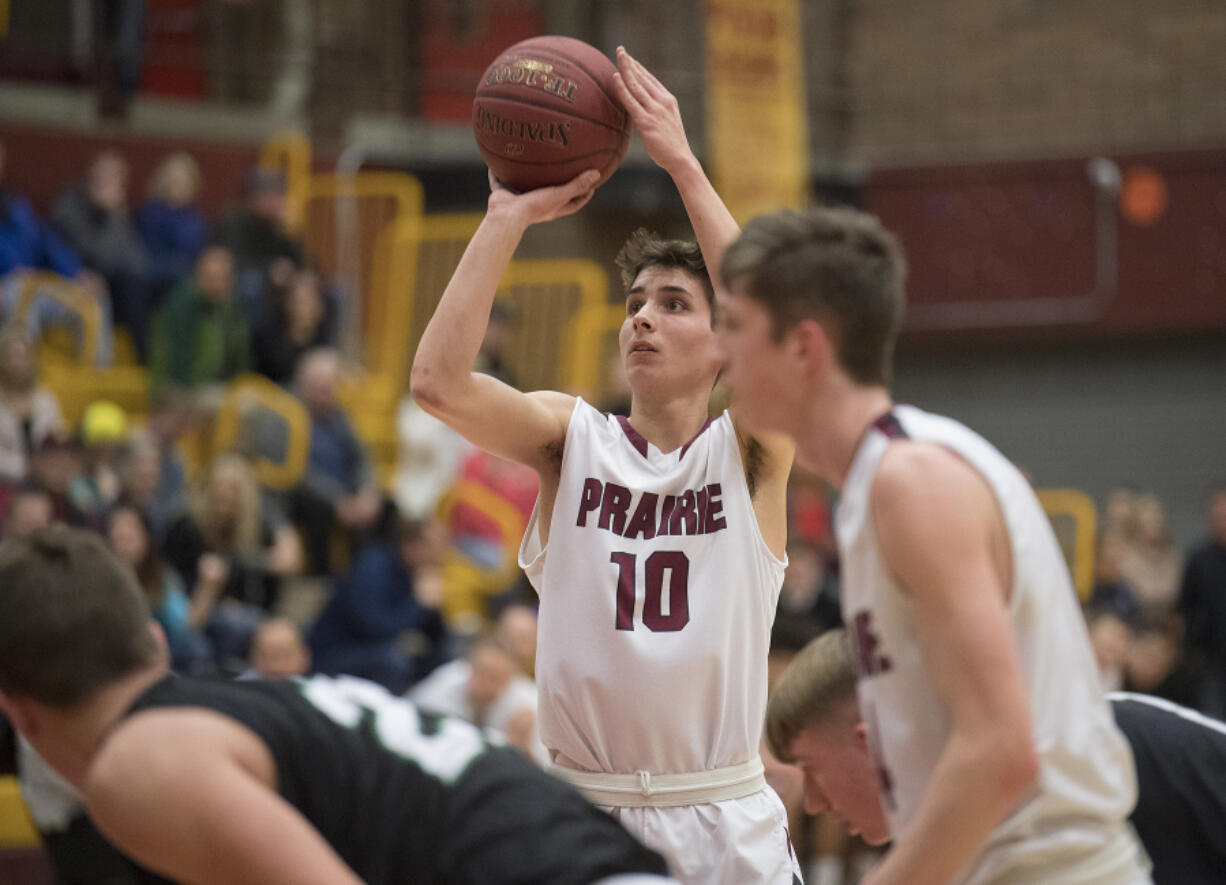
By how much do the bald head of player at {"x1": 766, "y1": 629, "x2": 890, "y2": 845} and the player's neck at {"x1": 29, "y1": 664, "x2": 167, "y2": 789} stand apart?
4.53 feet

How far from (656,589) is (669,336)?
25.6 inches

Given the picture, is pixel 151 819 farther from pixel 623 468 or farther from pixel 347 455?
pixel 347 455

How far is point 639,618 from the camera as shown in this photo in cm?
374

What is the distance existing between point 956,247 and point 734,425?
46.2 ft

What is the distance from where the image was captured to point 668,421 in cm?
405

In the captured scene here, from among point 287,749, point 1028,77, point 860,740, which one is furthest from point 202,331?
point 1028,77

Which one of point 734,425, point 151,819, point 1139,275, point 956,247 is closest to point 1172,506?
point 1139,275

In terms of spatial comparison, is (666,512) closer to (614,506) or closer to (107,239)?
(614,506)

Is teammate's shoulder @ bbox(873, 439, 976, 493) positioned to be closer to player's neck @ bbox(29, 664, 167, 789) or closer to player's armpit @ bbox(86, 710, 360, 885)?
player's armpit @ bbox(86, 710, 360, 885)

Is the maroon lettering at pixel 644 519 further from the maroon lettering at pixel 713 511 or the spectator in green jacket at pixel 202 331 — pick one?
the spectator in green jacket at pixel 202 331

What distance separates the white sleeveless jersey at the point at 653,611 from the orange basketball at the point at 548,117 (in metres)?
0.71

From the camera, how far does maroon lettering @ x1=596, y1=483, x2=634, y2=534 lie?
151 inches

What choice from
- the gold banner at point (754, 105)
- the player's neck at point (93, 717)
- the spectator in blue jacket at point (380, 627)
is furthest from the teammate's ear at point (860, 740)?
the gold banner at point (754, 105)

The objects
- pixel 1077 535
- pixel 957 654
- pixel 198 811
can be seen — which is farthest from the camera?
pixel 1077 535
